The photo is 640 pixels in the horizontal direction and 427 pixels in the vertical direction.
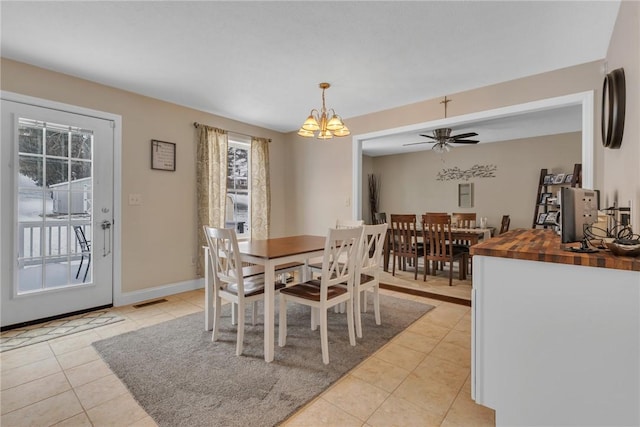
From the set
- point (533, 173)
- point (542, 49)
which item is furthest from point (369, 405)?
point (533, 173)

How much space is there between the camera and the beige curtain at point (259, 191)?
15.0ft

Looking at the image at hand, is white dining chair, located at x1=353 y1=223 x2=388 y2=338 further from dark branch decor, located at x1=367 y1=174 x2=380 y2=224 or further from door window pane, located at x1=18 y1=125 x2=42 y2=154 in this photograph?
dark branch decor, located at x1=367 y1=174 x2=380 y2=224

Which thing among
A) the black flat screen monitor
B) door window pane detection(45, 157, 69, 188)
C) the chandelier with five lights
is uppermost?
the chandelier with five lights

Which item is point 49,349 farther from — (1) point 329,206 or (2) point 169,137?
(1) point 329,206

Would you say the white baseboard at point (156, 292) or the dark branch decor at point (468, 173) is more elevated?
the dark branch decor at point (468, 173)

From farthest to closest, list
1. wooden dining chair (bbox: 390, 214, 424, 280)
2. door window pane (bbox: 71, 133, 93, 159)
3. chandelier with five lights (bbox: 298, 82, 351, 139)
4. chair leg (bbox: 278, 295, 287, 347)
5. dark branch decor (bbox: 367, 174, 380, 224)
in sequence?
dark branch decor (bbox: 367, 174, 380, 224) → wooden dining chair (bbox: 390, 214, 424, 280) → door window pane (bbox: 71, 133, 93, 159) → chandelier with five lights (bbox: 298, 82, 351, 139) → chair leg (bbox: 278, 295, 287, 347)

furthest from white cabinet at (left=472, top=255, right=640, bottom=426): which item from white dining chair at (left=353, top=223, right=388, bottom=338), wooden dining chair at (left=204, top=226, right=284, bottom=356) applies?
wooden dining chair at (left=204, top=226, right=284, bottom=356)

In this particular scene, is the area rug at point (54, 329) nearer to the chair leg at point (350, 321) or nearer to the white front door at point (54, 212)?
the white front door at point (54, 212)

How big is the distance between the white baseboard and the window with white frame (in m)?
0.90

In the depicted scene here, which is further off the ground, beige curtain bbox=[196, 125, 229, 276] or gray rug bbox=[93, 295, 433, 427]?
beige curtain bbox=[196, 125, 229, 276]

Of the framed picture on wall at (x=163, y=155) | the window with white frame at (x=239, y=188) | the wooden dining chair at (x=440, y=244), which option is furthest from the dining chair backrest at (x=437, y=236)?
the framed picture on wall at (x=163, y=155)

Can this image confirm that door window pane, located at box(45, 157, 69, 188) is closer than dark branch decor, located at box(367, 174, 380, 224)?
Yes

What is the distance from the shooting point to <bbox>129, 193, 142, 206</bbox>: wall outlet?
3.32 metres

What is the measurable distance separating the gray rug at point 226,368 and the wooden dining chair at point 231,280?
20 centimetres
